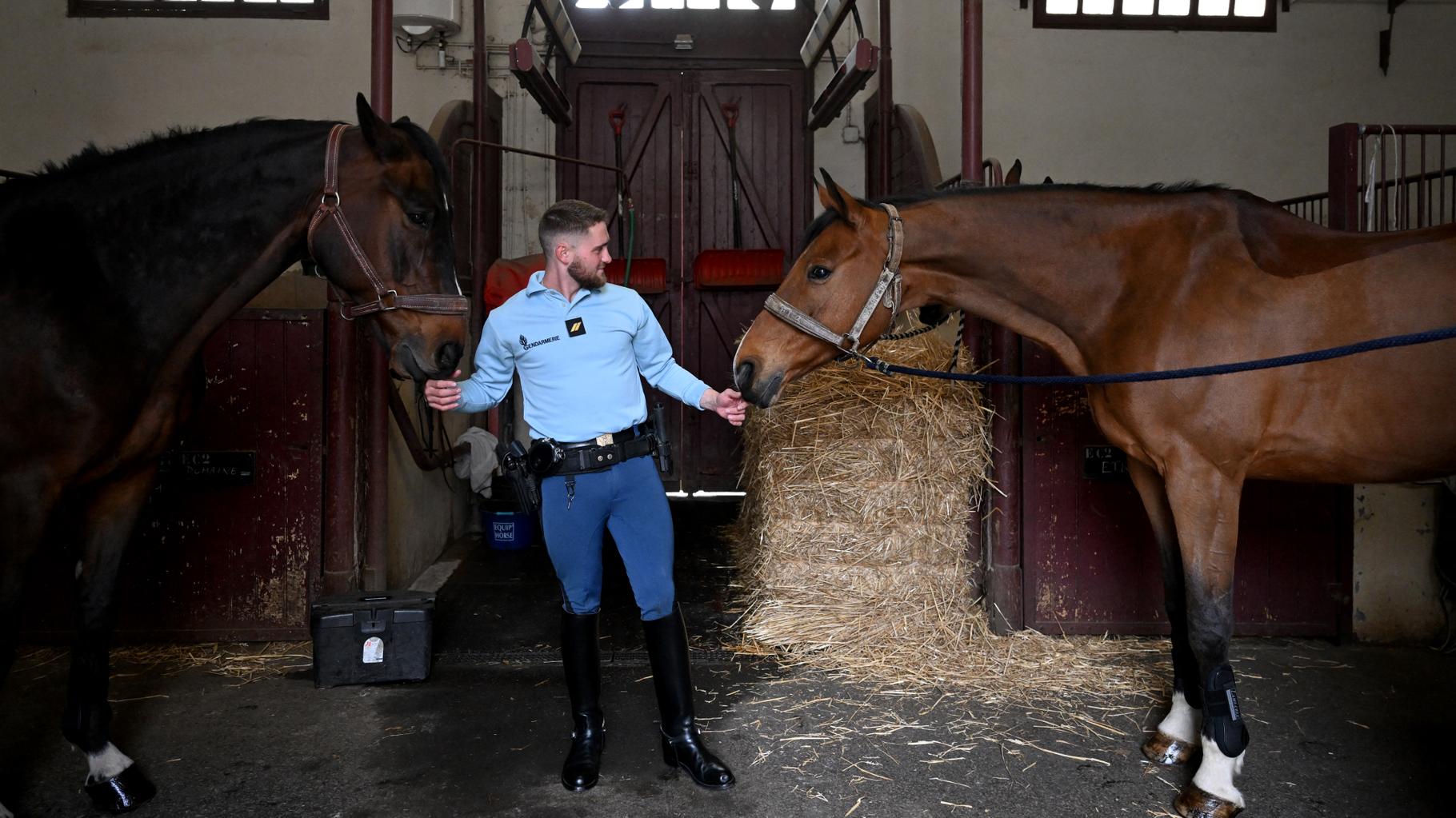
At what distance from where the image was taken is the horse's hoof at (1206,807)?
2.32 metres

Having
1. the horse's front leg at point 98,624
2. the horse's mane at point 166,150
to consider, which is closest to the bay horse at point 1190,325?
the horse's mane at point 166,150

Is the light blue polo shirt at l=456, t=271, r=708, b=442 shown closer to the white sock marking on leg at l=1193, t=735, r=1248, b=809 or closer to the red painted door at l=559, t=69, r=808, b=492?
the white sock marking on leg at l=1193, t=735, r=1248, b=809

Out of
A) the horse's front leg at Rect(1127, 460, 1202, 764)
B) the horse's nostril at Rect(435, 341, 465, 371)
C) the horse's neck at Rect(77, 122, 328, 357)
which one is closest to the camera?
the horse's neck at Rect(77, 122, 328, 357)

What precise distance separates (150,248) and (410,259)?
0.62m

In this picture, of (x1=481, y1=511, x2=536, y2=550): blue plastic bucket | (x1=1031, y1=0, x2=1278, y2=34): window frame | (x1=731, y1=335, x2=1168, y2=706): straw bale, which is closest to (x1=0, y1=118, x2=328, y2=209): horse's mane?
(x1=731, y1=335, x2=1168, y2=706): straw bale

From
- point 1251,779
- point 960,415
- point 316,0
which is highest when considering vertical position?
point 316,0

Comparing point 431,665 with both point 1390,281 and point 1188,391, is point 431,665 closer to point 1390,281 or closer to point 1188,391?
point 1188,391

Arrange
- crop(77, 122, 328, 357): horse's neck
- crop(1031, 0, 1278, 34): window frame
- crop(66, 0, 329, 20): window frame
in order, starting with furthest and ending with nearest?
crop(1031, 0, 1278, 34): window frame
crop(66, 0, 329, 20): window frame
crop(77, 122, 328, 357): horse's neck

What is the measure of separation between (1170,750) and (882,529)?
4.18 feet

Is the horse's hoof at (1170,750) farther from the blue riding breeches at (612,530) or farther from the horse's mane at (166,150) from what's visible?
the horse's mane at (166,150)

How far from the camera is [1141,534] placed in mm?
3693

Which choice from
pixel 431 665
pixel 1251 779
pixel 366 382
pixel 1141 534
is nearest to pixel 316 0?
pixel 366 382

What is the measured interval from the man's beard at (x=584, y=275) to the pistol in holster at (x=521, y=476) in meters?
0.46

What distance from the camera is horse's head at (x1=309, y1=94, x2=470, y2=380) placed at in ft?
7.80
